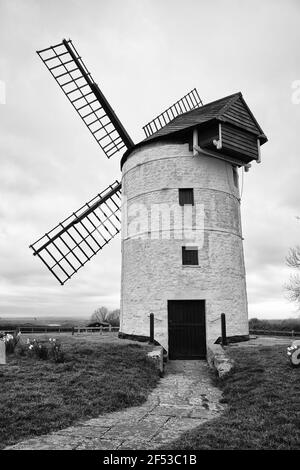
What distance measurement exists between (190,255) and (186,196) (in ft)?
Result: 9.29

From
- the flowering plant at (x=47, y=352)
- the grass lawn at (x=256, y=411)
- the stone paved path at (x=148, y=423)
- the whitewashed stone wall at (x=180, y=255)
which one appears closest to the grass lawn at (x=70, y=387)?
the flowering plant at (x=47, y=352)

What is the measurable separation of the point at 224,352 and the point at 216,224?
19.3 feet

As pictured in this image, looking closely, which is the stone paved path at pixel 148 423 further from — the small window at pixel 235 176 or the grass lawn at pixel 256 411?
the small window at pixel 235 176

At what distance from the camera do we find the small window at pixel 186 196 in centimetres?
1672

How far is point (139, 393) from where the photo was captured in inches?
371

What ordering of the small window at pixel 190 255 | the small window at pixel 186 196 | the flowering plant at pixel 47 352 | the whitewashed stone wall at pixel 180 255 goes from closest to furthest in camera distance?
the flowering plant at pixel 47 352
the whitewashed stone wall at pixel 180 255
the small window at pixel 190 255
the small window at pixel 186 196

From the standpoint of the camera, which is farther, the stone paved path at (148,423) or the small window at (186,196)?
the small window at (186,196)

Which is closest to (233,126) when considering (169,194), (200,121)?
(200,121)

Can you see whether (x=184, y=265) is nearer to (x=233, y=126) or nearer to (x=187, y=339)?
(x=187, y=339)

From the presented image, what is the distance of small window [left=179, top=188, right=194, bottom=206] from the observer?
54.9 feet

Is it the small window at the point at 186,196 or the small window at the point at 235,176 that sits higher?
the small window at the point at 235,176

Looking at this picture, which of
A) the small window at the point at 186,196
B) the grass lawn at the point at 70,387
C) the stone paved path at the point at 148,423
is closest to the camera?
the stone paved path at the point at 148,423

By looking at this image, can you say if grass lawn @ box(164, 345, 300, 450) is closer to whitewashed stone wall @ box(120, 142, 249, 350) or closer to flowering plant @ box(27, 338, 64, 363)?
whitewashed stone wall @ box(120, 142, 249, 350)

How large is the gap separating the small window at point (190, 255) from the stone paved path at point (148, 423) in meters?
6.05
